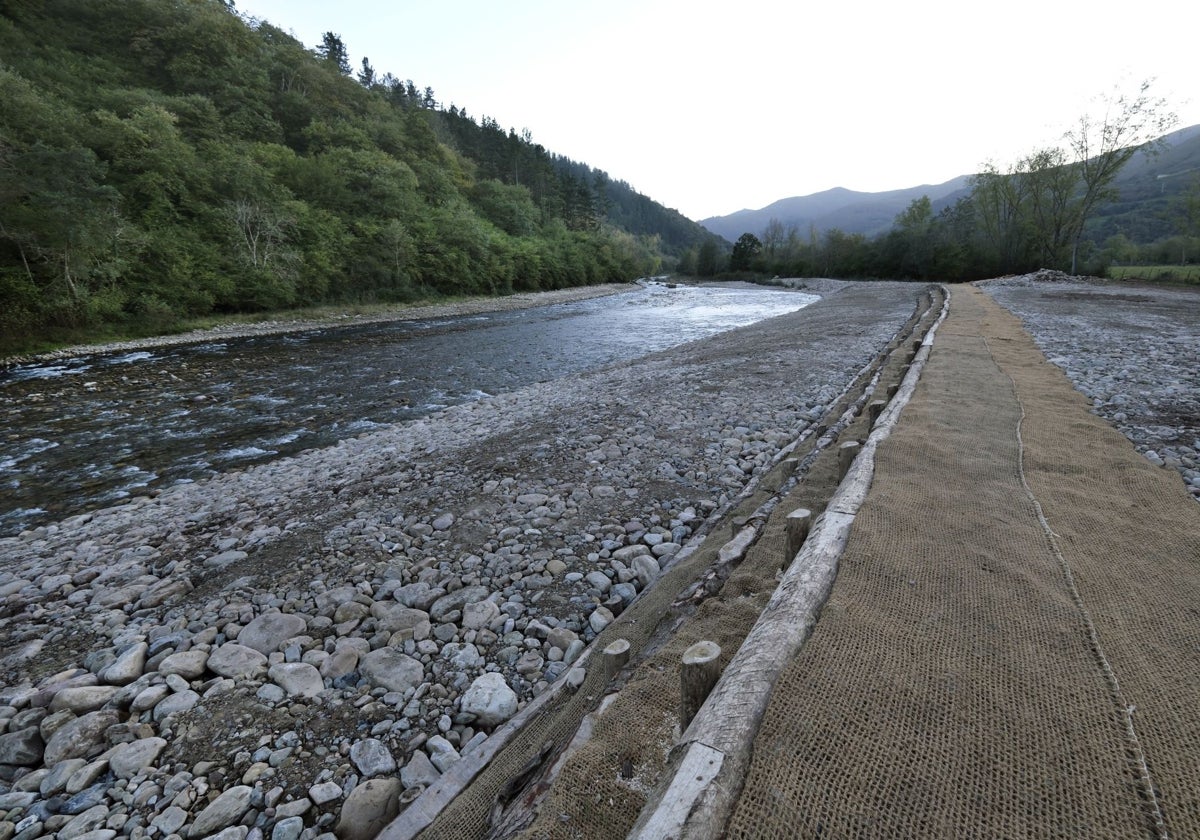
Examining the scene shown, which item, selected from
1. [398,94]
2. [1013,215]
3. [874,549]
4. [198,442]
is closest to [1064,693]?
[874,549]

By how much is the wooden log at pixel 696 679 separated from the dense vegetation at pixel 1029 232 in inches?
1957

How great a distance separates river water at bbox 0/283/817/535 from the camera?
737cm

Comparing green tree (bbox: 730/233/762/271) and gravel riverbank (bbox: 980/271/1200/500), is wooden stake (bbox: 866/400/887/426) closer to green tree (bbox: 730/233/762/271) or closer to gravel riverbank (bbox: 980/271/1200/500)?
gravel riverbank (bbox: 980/271/1200/500)

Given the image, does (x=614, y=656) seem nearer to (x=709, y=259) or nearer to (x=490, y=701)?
(x=490, y=701)

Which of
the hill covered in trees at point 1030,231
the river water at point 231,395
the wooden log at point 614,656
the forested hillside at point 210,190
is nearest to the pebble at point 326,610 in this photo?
the wooden log at point 614,656

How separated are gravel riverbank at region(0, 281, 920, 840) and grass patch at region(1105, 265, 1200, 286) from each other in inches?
1419

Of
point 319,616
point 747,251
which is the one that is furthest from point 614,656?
point 747,251

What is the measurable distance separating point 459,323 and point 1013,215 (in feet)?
170

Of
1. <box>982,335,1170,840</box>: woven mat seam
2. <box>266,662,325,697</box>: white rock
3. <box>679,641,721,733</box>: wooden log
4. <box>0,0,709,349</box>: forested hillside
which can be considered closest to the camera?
<box>982,335,1170,840</box>: woven mat seam

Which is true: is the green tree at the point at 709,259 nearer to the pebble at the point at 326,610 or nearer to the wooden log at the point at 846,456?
the pebble at the point at 326,610

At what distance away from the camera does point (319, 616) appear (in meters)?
3.44

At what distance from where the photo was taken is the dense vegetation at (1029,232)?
3550cm

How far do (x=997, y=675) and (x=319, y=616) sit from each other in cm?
392

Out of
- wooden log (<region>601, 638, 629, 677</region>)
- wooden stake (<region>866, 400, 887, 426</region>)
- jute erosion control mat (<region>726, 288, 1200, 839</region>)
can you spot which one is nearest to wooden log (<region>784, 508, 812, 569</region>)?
jute erosion control mat (<region>726, 288, 1200, 839</region>)
